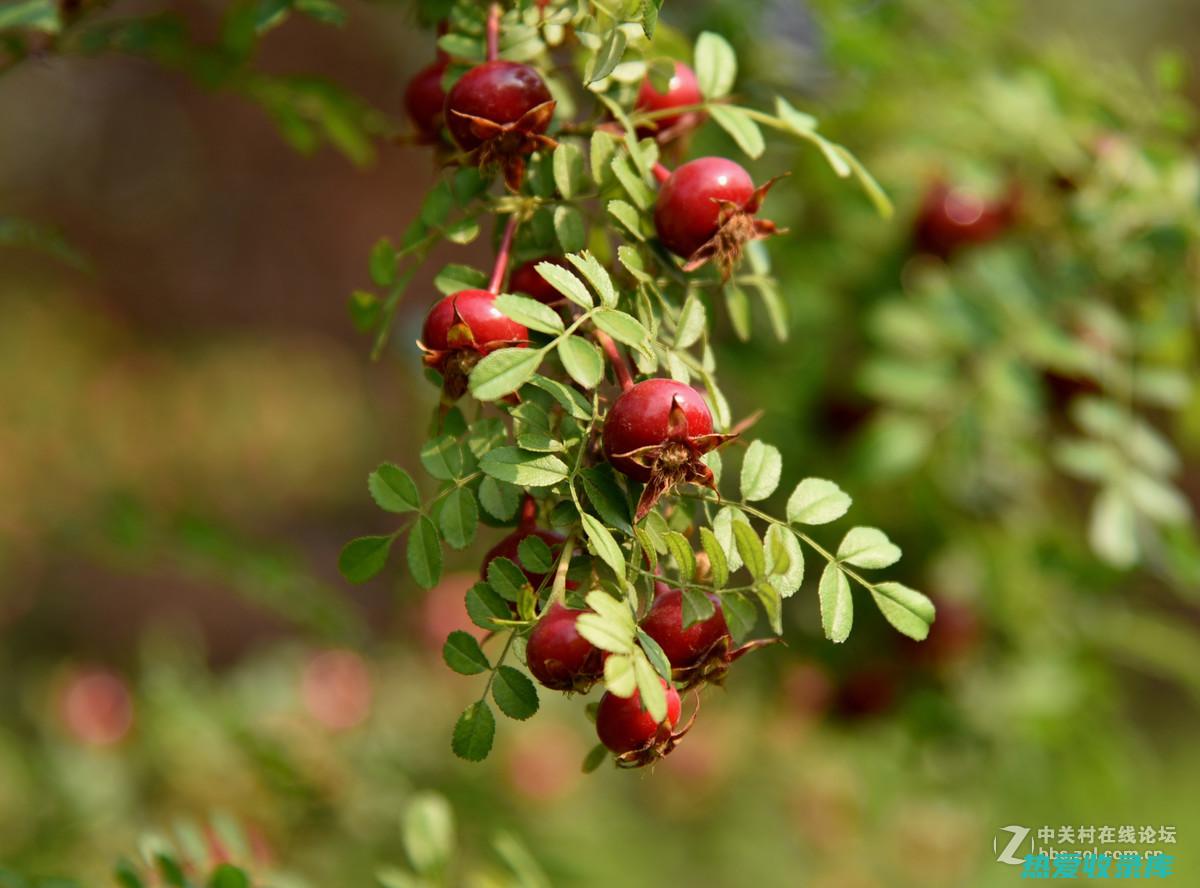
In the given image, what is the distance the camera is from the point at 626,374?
1.76 feet

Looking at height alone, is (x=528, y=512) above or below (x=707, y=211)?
below

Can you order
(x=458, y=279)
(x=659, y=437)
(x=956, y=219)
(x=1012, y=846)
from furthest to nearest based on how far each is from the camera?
(x=956, y=219) → (x=1012, y=846) → (x=458, y=279) → (x=659, y=437)

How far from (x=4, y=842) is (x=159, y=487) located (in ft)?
4.36

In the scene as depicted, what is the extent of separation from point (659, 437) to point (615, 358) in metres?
0.08

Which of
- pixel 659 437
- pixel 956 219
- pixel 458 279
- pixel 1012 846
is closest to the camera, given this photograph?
pixel 659 437

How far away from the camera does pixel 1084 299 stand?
114cm

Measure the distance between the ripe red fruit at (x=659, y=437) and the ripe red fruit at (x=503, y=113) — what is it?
148mm

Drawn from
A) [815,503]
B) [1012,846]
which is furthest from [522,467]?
[1012,846]

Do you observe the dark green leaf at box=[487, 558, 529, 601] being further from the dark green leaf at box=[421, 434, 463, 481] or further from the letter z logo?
the letter z logo

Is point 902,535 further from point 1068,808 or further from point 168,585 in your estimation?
point 168,585

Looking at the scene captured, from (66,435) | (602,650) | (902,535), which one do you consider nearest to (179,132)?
(66,435)

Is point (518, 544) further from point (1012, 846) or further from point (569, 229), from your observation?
point (1012, 846)

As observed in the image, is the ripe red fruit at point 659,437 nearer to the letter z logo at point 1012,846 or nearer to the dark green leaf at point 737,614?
the dark green leaf at point 737,614

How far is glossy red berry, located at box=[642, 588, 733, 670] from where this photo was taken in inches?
20.2
